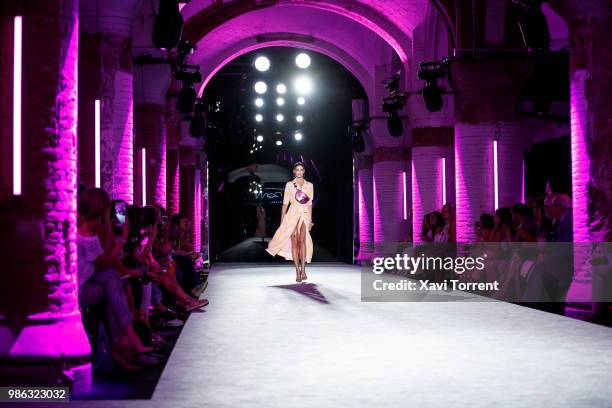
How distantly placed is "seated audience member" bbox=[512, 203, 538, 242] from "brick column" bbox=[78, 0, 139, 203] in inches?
192

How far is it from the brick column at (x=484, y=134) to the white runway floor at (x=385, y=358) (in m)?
3.96

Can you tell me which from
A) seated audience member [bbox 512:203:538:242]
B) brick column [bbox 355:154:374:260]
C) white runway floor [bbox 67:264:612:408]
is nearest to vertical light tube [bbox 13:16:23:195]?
white runway floor [bbox 67:264:612:408]

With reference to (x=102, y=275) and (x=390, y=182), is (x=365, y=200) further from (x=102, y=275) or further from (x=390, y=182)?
(x=102, y=275)

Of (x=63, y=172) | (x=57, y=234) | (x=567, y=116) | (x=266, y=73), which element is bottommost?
(x=57, y=234)

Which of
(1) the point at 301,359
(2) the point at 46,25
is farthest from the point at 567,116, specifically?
(2) the point at 46,25

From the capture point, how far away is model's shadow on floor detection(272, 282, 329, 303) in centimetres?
1006

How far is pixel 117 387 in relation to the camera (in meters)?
4.63

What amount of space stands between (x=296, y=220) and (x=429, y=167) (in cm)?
477

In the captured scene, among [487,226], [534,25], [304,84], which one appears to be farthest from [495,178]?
Answer: [304,84]

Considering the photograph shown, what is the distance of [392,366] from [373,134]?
15203 mm

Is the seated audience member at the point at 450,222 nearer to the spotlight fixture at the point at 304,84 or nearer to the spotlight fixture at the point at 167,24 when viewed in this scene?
the spotlight fixture at the point at 167,24

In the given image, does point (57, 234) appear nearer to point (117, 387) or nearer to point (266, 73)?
point (117, 387)

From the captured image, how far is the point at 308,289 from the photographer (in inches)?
450

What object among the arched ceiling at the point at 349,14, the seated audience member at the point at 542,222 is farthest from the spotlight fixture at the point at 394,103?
the seated audience member at the point at 542,222
